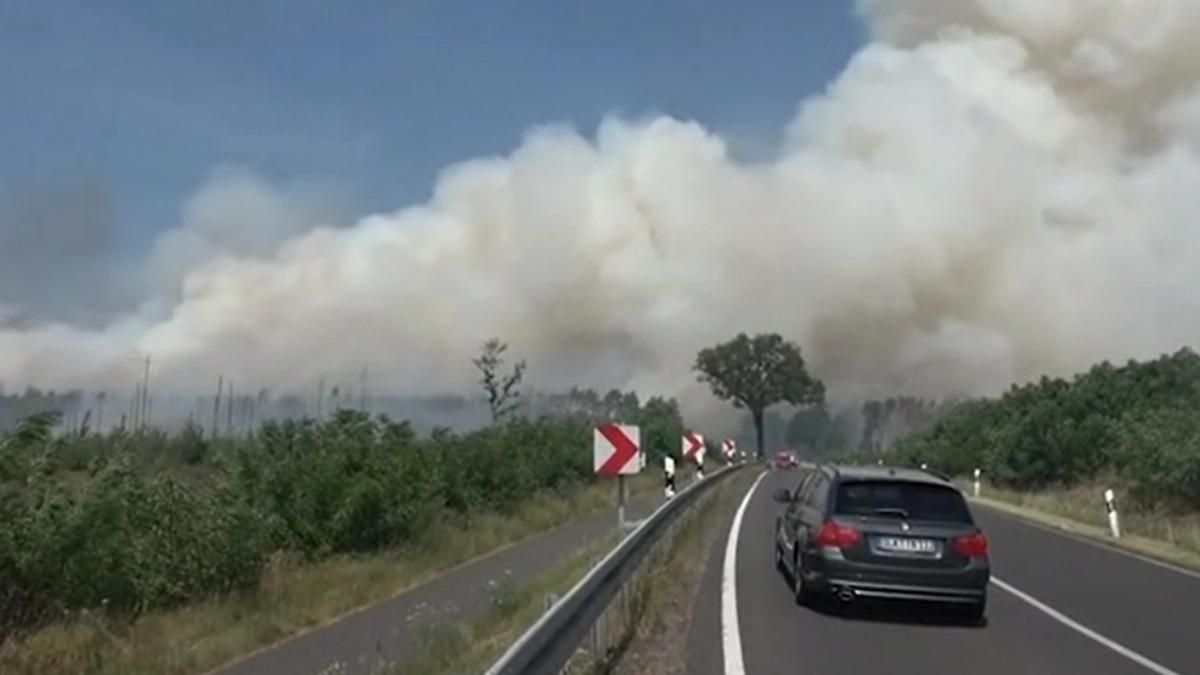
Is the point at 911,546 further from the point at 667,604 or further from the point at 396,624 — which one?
the point at 396,624

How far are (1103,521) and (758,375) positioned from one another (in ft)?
313

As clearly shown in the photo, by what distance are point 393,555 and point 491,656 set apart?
16.5 m

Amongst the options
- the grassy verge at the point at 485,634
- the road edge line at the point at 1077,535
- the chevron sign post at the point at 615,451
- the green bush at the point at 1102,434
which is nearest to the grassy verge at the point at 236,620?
the grassy verge at the point at 485,634

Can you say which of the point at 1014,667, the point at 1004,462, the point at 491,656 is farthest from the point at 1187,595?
the point at 1004,462

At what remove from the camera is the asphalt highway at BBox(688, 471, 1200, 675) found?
45.9ft

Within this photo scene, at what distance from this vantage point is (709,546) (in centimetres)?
2828

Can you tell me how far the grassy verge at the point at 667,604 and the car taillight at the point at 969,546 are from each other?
124 inches

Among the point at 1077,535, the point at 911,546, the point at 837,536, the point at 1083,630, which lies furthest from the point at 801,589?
the point at 1077,535

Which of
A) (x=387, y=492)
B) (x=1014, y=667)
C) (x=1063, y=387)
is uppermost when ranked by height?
(x=1063, y=387)

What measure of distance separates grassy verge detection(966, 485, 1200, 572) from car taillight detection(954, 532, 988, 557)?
1125 centimetres

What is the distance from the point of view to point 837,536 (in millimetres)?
17203

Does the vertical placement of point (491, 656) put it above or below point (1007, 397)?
below

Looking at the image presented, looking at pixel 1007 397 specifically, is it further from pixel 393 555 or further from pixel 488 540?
pixel 393 555

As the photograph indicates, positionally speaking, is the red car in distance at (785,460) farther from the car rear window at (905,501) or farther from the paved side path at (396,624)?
the car rear window at (905,501)
